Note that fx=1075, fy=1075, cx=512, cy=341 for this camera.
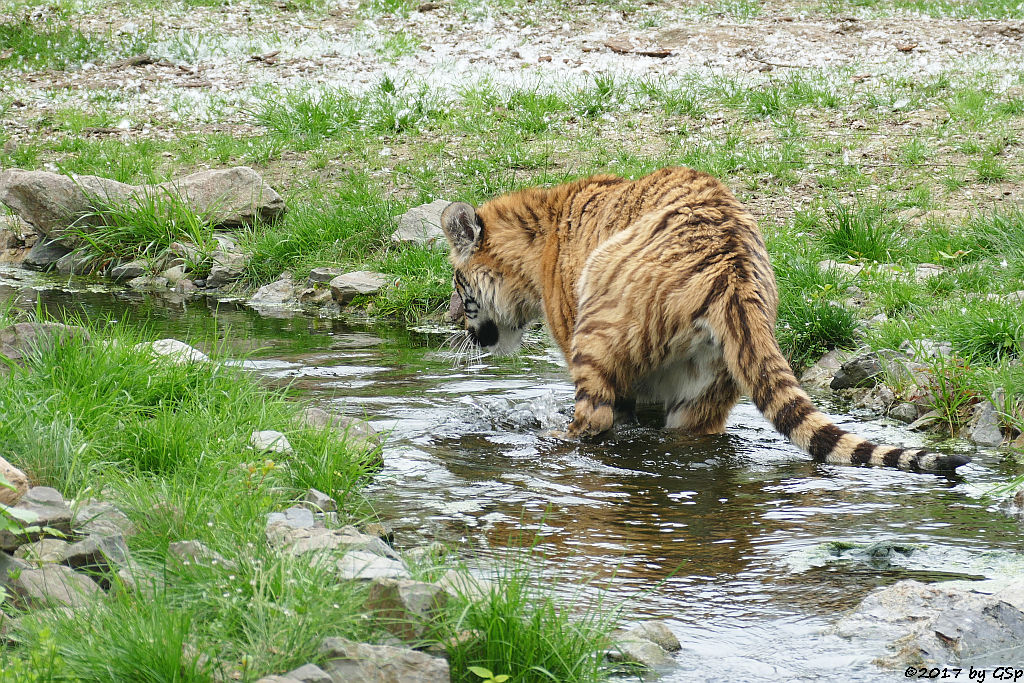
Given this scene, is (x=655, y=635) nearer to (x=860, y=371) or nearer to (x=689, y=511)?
(x=689, y=511)

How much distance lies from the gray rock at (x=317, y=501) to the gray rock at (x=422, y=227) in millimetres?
5109

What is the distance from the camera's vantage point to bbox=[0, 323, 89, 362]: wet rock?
4.87 metres

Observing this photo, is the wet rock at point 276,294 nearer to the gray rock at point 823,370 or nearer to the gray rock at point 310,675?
the gray rock at point 823,370

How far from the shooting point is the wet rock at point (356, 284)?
912cm

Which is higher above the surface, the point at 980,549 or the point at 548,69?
the point at 548,69

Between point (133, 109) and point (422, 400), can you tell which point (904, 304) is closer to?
point (422, 400)

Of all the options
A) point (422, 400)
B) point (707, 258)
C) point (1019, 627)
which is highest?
point (707, 258)

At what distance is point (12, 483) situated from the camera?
138 inches

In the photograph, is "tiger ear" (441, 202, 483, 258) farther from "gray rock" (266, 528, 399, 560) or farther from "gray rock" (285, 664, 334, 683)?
"gray rock" (285, 664, 334, 683)

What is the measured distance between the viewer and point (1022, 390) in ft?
17.4

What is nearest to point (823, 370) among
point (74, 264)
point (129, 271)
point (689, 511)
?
point (689, 511)

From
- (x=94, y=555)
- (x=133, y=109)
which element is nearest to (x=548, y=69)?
(x=133, y=109)

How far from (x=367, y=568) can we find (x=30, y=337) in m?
2.60

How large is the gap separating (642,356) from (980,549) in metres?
1.90
